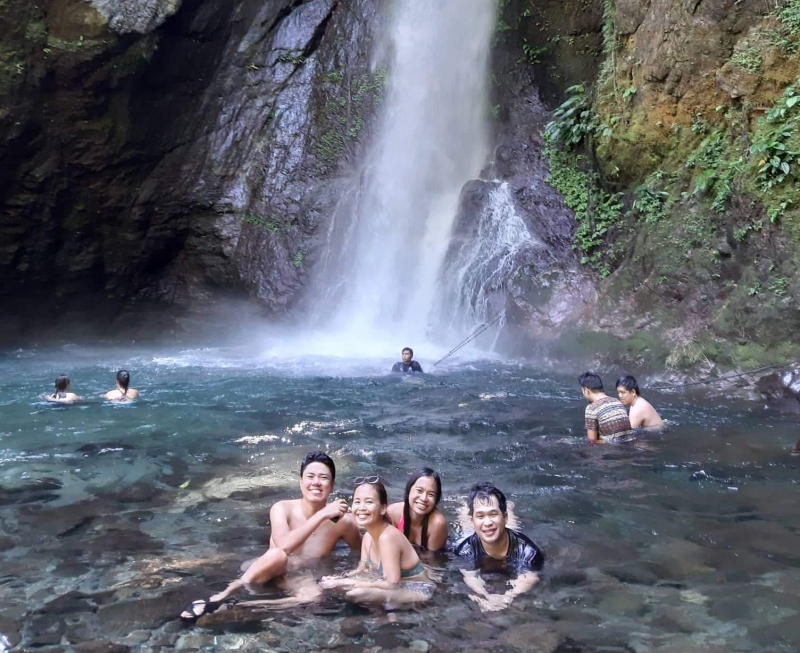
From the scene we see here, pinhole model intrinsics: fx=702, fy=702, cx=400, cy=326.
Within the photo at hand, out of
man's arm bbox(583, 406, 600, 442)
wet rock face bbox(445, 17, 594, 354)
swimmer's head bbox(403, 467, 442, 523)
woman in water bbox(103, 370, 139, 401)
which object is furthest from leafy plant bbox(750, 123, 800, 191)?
woman in water bbox(103, 370, 139, 401)

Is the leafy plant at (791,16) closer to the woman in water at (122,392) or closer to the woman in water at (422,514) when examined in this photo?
the woman in water at (422,514)

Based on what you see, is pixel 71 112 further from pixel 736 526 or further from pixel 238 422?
pixel 736 526

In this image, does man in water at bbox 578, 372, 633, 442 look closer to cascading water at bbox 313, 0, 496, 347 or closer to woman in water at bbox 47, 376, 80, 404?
woman in water at bbox 47, 376, 80, 404

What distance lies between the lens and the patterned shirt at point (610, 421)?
6.80m

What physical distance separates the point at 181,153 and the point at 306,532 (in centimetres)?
1590

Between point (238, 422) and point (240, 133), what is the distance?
1207 cm

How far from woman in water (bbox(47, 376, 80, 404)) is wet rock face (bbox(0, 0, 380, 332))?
27.0 ft

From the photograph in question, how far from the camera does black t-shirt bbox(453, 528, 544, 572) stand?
4.09 m

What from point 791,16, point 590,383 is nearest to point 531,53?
point 791,16

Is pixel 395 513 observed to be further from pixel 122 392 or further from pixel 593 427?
pixel 122 392

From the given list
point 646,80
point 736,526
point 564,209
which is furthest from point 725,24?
point 736,526

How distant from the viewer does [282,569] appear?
13.1ft

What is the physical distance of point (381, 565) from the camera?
3.96 meters

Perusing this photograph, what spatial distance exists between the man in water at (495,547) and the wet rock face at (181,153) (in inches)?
549
